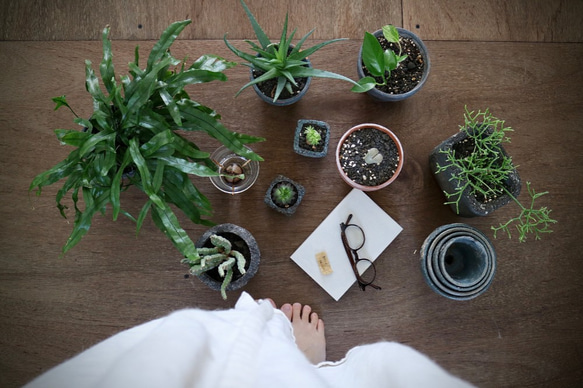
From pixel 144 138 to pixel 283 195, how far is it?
1.16ft

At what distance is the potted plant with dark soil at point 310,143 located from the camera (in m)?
1.05

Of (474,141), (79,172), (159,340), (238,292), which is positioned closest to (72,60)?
(79,172)

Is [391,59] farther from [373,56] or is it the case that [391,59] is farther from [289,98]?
[289,98]

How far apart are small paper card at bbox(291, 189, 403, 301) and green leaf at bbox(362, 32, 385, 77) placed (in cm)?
31

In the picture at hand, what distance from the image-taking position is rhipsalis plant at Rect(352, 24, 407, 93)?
948 mm

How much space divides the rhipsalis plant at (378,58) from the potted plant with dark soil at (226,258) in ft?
1.52

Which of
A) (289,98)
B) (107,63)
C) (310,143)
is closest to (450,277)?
(310,143)

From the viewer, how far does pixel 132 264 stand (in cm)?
109

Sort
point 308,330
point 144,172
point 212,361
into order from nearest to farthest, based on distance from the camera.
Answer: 1. point 212,361
2. point 144,172
3. point 308,330

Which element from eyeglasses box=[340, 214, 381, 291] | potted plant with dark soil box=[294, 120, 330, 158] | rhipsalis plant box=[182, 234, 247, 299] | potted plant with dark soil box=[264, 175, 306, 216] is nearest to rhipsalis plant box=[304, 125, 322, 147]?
potted plant with dark soil box=[294, 120, 330, 158]

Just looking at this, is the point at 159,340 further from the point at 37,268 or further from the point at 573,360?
the point at 573,360

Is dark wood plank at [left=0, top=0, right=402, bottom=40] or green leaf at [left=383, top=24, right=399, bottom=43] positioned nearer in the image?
green leaf at [left=383, top=24, right=399, bottom=43]

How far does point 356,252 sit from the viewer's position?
108 cm

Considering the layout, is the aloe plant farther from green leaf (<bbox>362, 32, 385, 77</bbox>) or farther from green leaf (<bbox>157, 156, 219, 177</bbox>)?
green leaf (<bbox>362, 32, 385, 77</bbox>)
